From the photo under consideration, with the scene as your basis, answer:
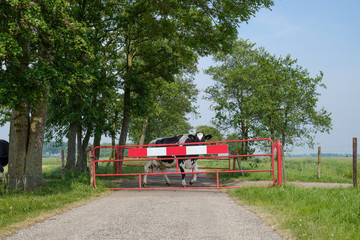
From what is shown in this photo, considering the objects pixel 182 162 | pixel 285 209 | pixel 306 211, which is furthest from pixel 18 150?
pixel 306 211

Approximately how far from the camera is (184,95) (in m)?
38.2

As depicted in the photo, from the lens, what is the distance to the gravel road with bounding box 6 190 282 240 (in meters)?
5.43

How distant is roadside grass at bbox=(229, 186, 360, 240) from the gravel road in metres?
0.33

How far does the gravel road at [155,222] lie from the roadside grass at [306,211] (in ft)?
1.08

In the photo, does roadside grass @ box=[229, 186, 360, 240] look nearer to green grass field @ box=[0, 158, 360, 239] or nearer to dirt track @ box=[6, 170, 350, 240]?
green grass field @ box=[0, 158, 360, 239]

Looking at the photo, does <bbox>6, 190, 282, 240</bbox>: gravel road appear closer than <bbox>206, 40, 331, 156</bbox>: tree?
Yes

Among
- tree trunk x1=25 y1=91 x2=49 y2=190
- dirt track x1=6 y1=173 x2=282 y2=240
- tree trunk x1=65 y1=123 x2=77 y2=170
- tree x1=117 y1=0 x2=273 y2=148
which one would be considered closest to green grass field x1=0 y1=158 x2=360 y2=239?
dirt track x1=6 y1=173 x2=282 y2=240

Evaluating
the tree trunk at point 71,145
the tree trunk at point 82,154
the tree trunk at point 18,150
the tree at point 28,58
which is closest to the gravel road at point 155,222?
the tree at point 28,58

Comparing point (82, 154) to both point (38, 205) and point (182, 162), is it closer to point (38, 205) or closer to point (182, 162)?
point (182, 162)

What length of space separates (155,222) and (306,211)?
305 cm

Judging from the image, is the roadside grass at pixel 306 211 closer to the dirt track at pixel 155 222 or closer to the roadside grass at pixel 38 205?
the dirt track at pixel 155 222

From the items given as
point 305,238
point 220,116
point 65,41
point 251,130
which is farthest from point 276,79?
point 305,238

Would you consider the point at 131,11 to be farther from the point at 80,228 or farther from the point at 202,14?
the point at 80,228

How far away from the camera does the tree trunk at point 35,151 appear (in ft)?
37.7
